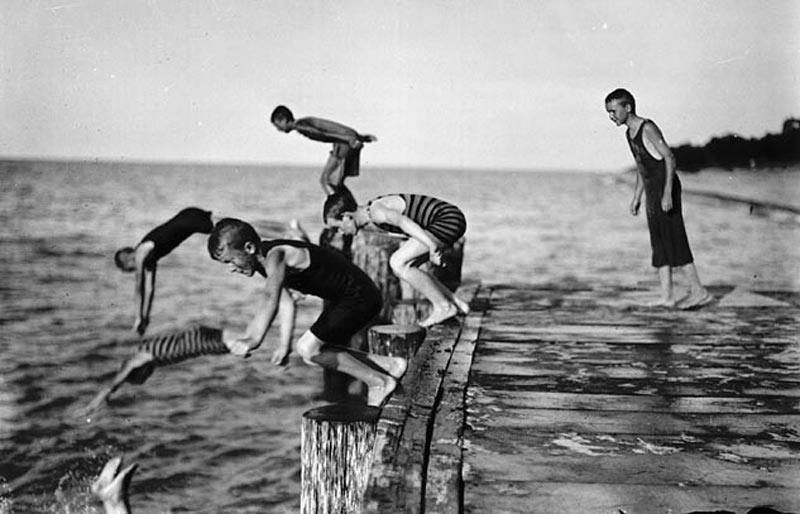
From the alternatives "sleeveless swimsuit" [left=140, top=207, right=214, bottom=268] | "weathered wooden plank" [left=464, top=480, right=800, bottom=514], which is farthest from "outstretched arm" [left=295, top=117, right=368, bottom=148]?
"weathered wooden plank" [left=464, top=480, right=800, bottom=514]

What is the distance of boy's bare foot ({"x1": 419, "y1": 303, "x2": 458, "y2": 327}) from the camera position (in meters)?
5.92

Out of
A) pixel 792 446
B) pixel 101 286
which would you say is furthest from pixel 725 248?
pixel 792 446

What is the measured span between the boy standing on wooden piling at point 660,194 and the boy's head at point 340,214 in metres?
1.76

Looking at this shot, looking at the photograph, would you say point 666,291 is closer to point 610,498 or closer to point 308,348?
point 308,348

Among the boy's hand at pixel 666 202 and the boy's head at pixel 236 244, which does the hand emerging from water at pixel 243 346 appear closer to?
the boy's head at pixel 236 244

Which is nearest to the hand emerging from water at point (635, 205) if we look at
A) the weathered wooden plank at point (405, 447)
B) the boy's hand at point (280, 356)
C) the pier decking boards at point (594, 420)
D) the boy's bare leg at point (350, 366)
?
the pier decking boards at point (594, 420)

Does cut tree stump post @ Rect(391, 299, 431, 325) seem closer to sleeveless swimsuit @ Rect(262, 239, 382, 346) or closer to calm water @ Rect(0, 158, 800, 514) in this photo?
sleeveless swimsuit @ Rect(262, 239, 382, 346)

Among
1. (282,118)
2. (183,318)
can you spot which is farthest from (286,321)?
(183,318)

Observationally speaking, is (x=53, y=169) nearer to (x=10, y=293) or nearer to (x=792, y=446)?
(x=10, y=293)

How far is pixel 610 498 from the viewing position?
3002 mm

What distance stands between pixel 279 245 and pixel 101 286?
60.5ft

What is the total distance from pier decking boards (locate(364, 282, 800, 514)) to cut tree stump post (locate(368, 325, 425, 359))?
0.39ft

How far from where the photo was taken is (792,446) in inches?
139

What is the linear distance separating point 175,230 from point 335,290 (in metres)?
3.57
